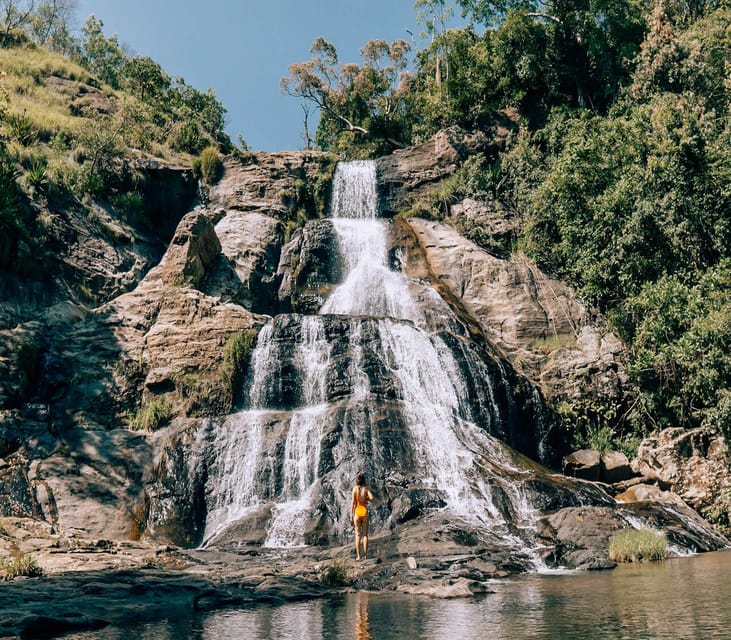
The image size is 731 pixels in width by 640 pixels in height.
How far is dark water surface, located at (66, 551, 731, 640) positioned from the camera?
215 inches

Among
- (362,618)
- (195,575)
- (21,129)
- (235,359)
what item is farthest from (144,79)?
(362,618)

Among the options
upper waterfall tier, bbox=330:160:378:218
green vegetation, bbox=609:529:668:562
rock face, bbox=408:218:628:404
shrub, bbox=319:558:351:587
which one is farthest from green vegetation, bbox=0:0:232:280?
green vegetation, bbox=609:529:668:562

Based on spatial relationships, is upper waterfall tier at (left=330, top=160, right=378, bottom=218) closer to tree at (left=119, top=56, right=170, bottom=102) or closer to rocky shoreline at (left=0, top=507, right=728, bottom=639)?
tree at (left=119, top=56, right=170, bottom=102)

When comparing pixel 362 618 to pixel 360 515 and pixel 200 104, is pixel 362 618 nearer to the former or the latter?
pixel 360 515

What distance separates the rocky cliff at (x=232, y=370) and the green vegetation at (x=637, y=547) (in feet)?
1.21

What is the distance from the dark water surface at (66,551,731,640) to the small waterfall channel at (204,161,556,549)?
4.69m

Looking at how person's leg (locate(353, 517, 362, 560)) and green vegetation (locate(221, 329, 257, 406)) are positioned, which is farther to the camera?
green vegetation (locate(221, 329, 257, 406))

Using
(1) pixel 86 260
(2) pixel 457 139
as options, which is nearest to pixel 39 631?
(1) pixel 86 260

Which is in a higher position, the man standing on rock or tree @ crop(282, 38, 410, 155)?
tree @ crop(282, 38, 410, 155)

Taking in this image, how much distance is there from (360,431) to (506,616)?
9964 mm

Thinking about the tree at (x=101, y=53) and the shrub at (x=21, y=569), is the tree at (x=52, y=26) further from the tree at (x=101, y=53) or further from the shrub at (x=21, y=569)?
the shrub at (x=21, y=569)

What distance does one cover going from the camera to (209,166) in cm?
3281

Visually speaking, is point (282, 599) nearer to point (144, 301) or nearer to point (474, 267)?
point (144, 301)

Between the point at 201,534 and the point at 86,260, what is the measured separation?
524 inches
